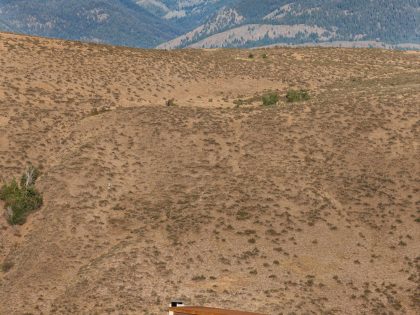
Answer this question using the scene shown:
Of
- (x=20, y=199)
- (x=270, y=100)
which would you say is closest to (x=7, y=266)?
(x=20, y=199)

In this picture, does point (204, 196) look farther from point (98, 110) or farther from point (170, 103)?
point (170, 103)

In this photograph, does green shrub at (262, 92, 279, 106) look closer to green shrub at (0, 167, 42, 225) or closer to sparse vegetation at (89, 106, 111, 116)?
sparse vegetation at (89, 106, 111, 116)

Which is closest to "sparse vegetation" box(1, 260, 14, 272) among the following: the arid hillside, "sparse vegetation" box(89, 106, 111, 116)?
the arid hillside

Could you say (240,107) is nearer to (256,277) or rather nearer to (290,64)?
(290,64)

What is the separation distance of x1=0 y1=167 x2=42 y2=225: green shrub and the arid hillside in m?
0.84

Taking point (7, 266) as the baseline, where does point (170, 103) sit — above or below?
above

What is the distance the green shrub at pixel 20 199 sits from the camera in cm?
6050

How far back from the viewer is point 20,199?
6050 cm

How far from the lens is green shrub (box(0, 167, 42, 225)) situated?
60.5 metres

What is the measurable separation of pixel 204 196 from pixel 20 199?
17209mm

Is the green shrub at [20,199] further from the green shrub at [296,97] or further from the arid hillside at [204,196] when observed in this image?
the green shrub at [296,97]

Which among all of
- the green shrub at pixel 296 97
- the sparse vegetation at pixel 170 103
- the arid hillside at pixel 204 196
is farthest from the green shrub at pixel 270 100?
the sparse vegetation at pixel 170 103

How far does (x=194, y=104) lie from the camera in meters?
88.1

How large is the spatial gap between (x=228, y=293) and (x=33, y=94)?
46.8 m
